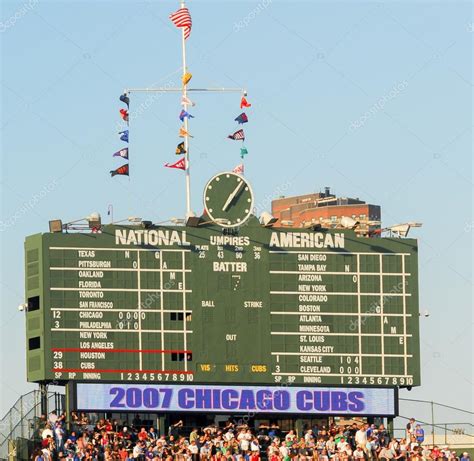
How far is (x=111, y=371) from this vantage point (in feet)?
166

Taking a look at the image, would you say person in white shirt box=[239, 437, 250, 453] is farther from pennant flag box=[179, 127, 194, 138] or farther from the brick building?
the brick building

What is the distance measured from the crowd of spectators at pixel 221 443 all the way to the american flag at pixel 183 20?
38.8 ft

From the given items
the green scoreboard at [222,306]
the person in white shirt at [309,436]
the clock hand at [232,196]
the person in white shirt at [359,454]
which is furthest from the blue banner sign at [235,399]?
the clock hand at [232,196]

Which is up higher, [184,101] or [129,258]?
[184,101]

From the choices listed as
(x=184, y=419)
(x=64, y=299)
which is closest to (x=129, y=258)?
(x=64, y=299)

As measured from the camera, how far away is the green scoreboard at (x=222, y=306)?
165ft

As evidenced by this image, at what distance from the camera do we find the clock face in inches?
2032

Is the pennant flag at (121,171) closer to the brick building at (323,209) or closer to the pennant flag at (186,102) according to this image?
the pennant flag at (186,102)

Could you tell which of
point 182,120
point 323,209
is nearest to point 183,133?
point 182,120

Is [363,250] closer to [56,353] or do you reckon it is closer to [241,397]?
[241,397]

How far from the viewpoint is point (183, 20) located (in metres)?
53.5

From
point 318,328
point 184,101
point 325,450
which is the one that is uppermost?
point 184,101

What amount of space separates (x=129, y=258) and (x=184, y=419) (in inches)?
217

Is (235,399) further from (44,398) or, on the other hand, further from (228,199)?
(228,199)
